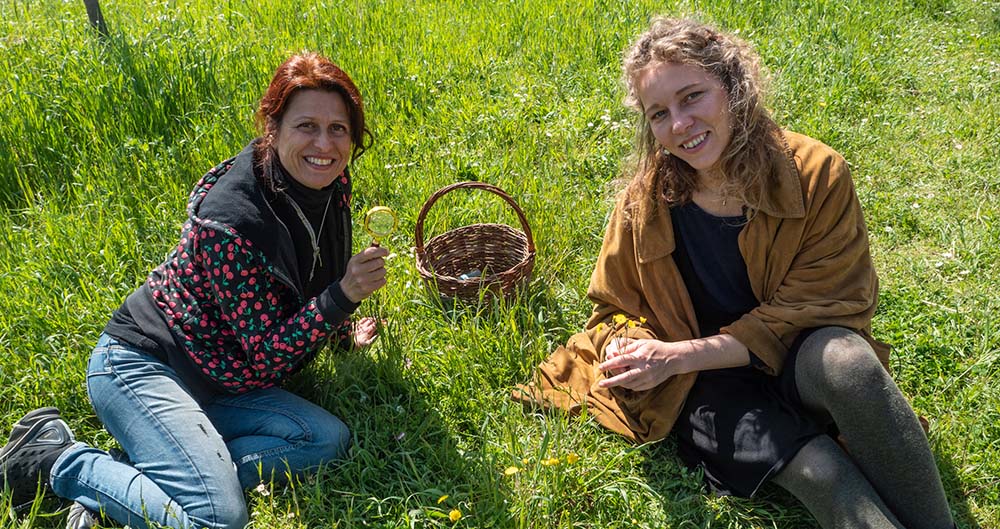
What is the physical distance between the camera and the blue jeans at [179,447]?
2.35m

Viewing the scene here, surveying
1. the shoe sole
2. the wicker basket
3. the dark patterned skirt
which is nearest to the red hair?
the wicker basket

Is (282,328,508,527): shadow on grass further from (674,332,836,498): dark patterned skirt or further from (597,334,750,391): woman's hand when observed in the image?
(674,332,836,498): dark patterned skirt

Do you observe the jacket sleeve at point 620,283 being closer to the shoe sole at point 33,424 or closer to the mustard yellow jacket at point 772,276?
Result: the mustard yellow jacket at point 772,276

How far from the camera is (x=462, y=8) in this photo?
19.2 ft

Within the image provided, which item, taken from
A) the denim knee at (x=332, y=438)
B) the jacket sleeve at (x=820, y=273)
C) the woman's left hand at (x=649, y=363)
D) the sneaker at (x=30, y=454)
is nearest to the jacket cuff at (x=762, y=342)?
the jacket sleeve at (x=820, y=273)

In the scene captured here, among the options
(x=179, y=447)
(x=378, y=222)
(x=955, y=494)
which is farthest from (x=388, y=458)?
(x=955, y=494)

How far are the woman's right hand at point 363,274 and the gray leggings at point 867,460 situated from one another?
1.31 metres

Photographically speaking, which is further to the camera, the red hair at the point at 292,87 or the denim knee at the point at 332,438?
the denim knee at the point at 332,438

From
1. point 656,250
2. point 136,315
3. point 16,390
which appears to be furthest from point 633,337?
point 16,390

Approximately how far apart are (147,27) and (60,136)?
1433mm

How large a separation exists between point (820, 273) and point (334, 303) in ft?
4.85

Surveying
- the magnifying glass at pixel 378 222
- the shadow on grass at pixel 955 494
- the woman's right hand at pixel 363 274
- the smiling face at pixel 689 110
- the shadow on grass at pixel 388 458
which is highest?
the smiling face at pixel 689 110

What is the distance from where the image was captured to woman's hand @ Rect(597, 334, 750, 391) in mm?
2412

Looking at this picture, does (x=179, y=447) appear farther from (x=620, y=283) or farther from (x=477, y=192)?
(x=477, y=192)
